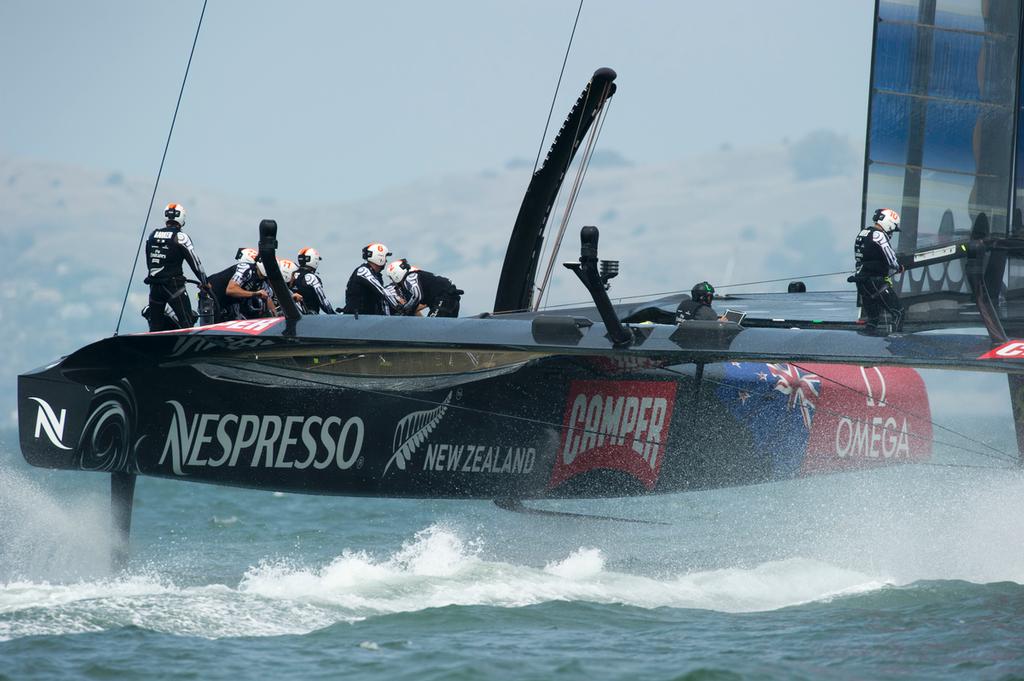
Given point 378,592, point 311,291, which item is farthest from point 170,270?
point 378,592

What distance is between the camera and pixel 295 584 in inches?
325

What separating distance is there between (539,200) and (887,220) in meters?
2.68

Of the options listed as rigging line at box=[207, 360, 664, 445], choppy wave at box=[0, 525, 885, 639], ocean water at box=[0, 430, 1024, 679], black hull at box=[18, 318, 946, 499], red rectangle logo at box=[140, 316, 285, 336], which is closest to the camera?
ocean water at box=[0, 430, 1024, 679]

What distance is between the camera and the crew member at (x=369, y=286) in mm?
9094

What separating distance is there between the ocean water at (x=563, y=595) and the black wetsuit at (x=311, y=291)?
5.47 ft

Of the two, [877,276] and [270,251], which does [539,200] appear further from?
[270,251]

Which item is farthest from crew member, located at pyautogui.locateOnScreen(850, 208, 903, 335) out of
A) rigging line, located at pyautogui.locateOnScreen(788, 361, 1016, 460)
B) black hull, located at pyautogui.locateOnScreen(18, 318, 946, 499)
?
black hull, located at pyautogui.locateOnScreen(18, 318, 946, 499)

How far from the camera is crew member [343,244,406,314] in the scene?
358 inches

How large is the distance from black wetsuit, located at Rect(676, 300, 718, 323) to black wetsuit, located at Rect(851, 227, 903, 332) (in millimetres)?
946

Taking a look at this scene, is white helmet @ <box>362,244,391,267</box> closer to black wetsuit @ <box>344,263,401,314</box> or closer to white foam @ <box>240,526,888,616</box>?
black wetsuit @ <box>344,263,401,314</box>

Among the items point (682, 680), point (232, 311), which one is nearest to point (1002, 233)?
point (682, 680)

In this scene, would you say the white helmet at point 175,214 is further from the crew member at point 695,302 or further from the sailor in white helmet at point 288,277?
the crew member at point 695,302

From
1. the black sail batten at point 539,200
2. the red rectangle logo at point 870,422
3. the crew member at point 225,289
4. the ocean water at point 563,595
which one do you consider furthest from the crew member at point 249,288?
the red rectangle logo at point 870,422

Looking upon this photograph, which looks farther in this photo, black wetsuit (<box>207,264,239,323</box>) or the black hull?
black wetsuit (<box>207,264,239,323</box>)
